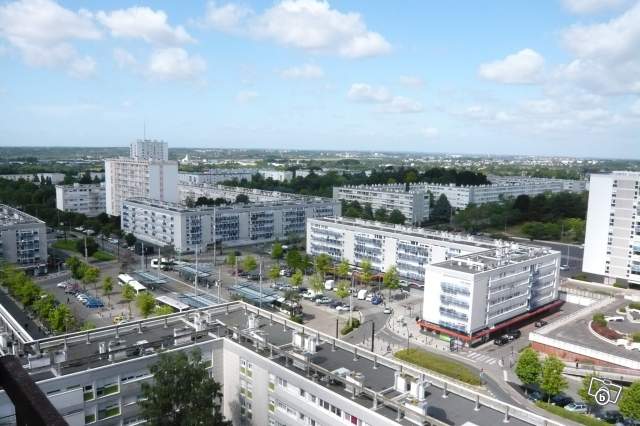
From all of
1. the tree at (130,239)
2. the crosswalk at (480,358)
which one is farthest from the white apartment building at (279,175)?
the crosswalk at (480,358)

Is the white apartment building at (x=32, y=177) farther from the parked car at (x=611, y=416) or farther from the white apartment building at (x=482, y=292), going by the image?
the parked car at (x=611, y=416)

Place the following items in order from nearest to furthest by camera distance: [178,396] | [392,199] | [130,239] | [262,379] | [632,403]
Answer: [178,396], [262,379], [632,403], [130,239], [392,199]

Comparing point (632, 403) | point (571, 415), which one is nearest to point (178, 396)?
point (571, 415)

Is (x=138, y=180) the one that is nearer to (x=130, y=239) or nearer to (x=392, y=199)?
(x=130, y=239)

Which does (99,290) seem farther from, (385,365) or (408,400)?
(408,400)

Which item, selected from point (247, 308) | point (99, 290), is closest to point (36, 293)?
point (99, 290)

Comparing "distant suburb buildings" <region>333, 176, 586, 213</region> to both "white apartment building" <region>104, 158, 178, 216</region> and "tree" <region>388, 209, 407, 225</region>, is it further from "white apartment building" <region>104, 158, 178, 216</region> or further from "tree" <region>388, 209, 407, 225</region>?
"white apartment building" <region>104, 158, 178, 216</region>

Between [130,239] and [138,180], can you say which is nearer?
[130,239]

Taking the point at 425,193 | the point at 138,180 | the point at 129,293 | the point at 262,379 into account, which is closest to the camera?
the point at 262,379
